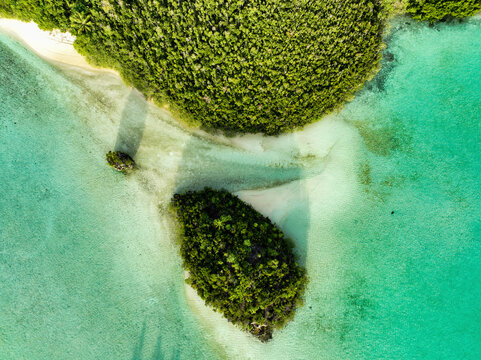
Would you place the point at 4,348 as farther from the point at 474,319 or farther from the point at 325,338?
the point at 474,319

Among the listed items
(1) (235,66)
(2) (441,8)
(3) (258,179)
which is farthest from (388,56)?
(3) (258,179)

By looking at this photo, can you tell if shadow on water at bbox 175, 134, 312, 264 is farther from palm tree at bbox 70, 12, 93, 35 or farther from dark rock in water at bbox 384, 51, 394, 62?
palm tree at bbox 70, 12, 93, 35

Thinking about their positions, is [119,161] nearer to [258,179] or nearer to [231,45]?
[258,179]

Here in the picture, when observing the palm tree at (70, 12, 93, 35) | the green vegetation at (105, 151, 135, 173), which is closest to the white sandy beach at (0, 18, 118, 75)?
the palm tree at (70, 12, 93, 35)

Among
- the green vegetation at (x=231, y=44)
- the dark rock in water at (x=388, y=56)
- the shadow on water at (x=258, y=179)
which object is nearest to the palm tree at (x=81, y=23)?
the green vegetation at (x=231, y=44)

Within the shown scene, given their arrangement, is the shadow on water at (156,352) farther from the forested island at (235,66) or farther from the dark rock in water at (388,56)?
the dark rock in water at (388,56)

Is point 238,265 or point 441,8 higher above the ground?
point 441,8
